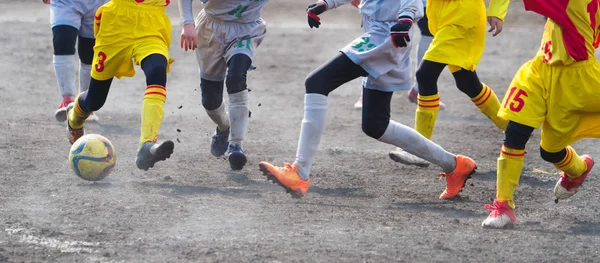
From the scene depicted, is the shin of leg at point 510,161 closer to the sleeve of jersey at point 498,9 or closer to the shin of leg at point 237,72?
the sleeve of jersey at point 498,9

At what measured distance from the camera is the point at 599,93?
5.98m

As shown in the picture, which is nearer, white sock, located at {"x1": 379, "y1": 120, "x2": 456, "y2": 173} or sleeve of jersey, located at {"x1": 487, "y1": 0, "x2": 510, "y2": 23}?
white sock, located at {"x1": 379, "y1": 120, "x2": 456, "y2": 173}

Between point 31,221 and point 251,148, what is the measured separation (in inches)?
121

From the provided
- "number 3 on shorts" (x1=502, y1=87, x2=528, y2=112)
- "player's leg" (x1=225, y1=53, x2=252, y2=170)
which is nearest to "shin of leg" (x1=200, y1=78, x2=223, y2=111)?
"player's leg" (x1=225, y1=53, x2=252, y2=170)

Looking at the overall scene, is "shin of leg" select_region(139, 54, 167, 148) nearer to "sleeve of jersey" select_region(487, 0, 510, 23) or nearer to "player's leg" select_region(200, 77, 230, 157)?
"player's leg" select_region(200, 77, 230, 157)

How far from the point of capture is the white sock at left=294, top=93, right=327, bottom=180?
21.4 ft

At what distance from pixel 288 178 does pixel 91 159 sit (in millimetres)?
1379

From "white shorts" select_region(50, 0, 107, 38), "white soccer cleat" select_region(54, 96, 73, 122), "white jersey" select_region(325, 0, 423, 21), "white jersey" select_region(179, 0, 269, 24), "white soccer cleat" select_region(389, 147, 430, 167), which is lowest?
"white soccer cleat" select_region(54, 96, 73, 122)

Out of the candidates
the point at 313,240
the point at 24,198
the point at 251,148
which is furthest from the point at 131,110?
the point at 313,240

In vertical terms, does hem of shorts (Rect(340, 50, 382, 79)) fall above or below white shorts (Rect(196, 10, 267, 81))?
above

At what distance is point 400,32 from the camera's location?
20.2 ft

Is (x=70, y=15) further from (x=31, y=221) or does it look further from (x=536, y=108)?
(x=536, y=108)

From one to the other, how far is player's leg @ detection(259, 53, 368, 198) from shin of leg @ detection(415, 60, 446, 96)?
1.19 metres

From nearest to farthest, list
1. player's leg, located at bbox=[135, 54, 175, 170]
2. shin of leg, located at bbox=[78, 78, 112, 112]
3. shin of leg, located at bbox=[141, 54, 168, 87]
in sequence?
player's leg, located at bbox=[135, 54, 175, 170] → shin of leg, located at bbox=[141, 54, 168, 87] → shin of leg, located at bbox=[78, 78, 112, 112]
